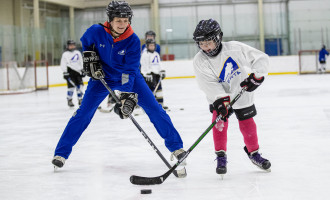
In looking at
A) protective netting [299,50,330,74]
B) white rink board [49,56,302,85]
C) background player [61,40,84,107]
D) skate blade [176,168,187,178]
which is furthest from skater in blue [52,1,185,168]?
protective netting [299,50,330,74]

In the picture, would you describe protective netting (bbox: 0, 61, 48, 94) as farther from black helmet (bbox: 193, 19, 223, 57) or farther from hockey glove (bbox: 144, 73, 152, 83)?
black helmet (bbox: 193, 19, 223, 57)

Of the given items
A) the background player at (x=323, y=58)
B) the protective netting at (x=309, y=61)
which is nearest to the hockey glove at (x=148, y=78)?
the background player at (x=323, y=58)

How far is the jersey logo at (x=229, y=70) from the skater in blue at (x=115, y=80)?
0.47m

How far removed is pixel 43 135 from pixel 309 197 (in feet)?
9.81

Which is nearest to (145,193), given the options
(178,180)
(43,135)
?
(178,180)

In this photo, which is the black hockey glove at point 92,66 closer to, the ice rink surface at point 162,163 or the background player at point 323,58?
the ice rink surface at point 162,163

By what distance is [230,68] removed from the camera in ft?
7.91

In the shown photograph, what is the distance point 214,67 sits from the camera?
244 centimetres

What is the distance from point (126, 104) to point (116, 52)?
0.34 meters

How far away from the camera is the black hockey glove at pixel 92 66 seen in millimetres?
2590

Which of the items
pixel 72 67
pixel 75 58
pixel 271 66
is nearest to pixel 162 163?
pixel 72 67

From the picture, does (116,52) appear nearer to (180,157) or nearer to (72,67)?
(180,157)

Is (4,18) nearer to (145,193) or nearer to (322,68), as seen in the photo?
(322,68)

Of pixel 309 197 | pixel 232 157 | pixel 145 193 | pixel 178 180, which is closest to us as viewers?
pixel 309 197
